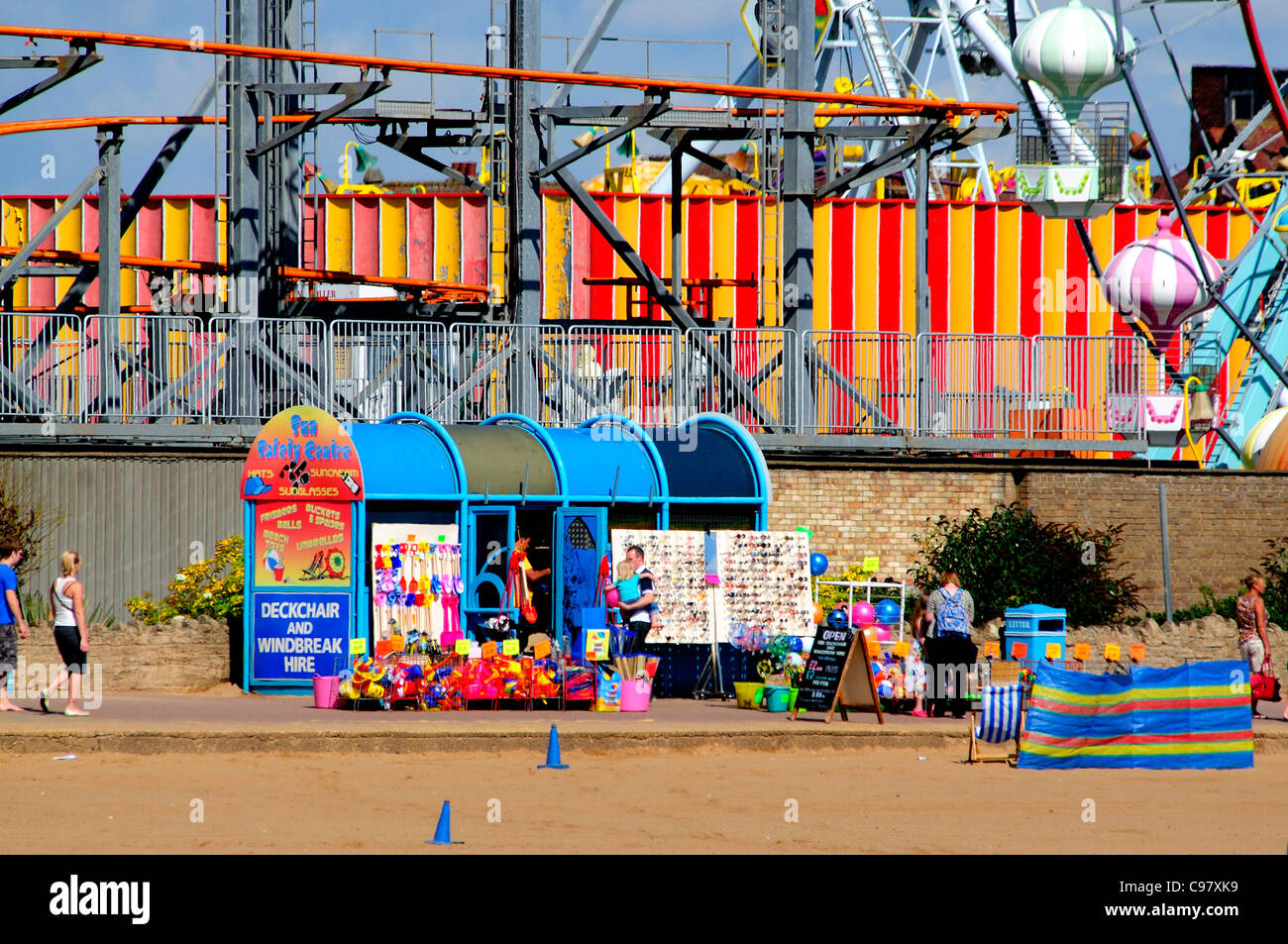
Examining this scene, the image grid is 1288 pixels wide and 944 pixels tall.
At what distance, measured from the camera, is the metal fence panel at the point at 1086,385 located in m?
24.6

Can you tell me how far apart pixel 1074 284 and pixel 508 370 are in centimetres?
2006

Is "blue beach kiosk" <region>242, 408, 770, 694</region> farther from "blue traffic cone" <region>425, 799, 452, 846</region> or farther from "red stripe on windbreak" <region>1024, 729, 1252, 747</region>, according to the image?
"blue traffic cone" <region>425, 799, 452, 846</region>

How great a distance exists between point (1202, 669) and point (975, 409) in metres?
9.27

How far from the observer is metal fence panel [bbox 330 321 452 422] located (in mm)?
22594

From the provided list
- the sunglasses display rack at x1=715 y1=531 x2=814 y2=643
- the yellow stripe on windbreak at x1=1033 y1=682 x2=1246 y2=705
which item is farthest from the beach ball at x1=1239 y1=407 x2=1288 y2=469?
the yellow stripe on windbreak at x1=1033 y1=682 x2=1246 y2=705

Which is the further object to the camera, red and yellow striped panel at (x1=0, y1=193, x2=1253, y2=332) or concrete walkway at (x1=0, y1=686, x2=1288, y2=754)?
red and yellow striped panel at (x1=0, y1=193, x2=1253, y2=332)

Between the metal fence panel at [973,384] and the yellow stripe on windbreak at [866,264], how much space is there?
14381mm

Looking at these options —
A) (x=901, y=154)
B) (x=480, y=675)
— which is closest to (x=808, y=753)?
(x=480, y=675)

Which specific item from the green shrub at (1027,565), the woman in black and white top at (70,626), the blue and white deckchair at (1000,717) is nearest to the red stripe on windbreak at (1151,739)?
the blue and white deckchair at (1000,717)

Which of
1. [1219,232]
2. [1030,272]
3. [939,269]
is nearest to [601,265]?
[939,269]

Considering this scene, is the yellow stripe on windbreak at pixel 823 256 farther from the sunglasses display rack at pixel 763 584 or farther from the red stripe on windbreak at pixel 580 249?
the sunglasses display rack at pixel 763 584

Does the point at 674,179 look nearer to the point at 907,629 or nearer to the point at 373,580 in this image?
the point at 907,629

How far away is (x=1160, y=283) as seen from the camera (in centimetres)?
3088

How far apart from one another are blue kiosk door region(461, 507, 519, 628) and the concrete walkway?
1897 mm
